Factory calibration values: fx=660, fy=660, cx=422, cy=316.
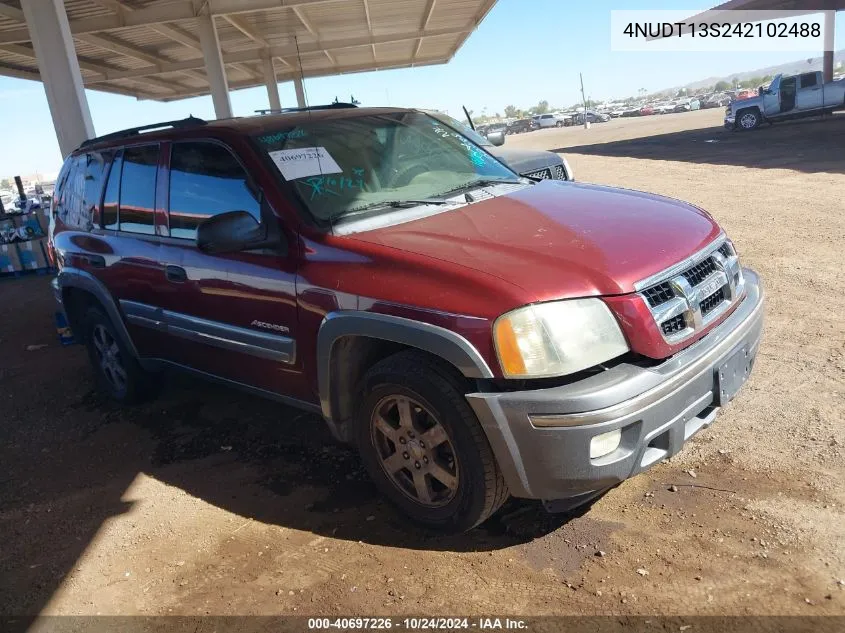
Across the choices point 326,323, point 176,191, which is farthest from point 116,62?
point 326,323

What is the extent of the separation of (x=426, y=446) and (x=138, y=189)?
2.66 metres

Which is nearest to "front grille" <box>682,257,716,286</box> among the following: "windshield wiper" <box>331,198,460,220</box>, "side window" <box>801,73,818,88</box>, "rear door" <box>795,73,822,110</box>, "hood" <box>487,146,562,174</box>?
"windshield wiper" <box>331,198,460,220</box>

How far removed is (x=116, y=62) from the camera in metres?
18.5

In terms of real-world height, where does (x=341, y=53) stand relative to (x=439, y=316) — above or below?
above

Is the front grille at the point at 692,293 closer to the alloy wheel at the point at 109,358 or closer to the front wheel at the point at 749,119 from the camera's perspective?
the alloy wheel at the point at 109,358

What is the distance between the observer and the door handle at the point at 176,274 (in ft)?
12.5

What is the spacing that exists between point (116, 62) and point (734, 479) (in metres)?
20.0

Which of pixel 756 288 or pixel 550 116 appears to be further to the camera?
pixel 550 116

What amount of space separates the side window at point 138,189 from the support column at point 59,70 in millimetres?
5808

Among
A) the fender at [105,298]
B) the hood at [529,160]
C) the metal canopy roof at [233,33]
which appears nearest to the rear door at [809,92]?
the metal canopy roof at [233,33]

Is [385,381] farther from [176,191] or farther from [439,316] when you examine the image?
[176,191]

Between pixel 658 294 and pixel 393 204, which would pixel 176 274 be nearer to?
pixel 393 204

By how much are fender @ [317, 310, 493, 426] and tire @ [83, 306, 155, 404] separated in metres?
2.20

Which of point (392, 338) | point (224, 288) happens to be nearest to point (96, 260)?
point (224, 288)
